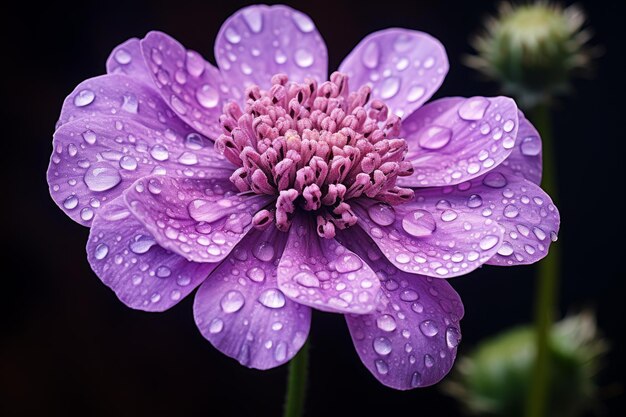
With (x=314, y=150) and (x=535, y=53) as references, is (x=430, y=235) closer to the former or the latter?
(x=314, y=150)

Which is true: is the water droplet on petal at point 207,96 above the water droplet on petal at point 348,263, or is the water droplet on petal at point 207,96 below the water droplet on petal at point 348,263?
above

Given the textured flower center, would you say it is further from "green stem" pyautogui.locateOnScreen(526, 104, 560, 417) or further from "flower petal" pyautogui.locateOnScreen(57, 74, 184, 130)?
"green stem" pyautogui.locateOnScreen(526, 104, 560, 417)

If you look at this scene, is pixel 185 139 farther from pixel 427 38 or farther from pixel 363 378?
pixel 363 378

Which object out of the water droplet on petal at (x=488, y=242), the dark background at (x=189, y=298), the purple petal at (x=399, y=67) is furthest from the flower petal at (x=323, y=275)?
the dark background at (x=189, y=298)

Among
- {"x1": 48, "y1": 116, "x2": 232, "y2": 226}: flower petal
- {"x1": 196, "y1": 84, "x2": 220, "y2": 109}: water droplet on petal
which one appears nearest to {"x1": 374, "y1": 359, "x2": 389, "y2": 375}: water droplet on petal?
{"x1": 48, "y1": 116, "x2": 232, "y2": 226}: flower petal

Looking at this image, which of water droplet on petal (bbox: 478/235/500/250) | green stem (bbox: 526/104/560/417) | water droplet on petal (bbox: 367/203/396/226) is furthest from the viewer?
green stem (bbox: 526/104/560/417)

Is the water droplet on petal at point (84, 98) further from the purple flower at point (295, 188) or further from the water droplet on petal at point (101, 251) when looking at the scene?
the water droplet on petal at point (101, 251)

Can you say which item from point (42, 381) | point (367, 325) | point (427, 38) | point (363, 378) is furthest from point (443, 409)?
point (367, 325)
